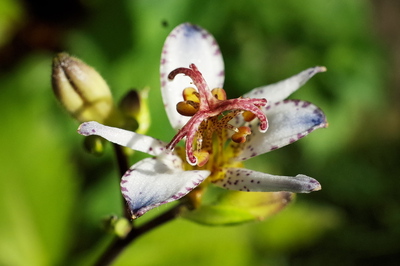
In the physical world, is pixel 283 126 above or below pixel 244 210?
above

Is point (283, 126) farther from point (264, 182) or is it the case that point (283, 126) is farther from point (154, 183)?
point (154, 183)

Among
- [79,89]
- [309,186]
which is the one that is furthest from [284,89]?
[79,89]

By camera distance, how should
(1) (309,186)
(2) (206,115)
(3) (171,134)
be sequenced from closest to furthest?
(1) (309,186)
(2) (206,115)
(3) (171,134)

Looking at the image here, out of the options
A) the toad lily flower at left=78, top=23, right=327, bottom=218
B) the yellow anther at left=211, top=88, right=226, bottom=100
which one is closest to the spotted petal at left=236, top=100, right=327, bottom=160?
the toad lily flower at left=78, top=23, right=327, bottom=218

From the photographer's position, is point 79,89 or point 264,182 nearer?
point 264,182

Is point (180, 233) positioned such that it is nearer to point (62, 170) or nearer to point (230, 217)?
point (62, 170)

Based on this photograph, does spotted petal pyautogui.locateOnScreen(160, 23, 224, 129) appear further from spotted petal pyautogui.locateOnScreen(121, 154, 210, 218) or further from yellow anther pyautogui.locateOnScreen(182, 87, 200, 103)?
spotted petal pyautogui.locateOnScreen(121, 154, 210, 218)

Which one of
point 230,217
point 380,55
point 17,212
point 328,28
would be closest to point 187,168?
point 230,217
